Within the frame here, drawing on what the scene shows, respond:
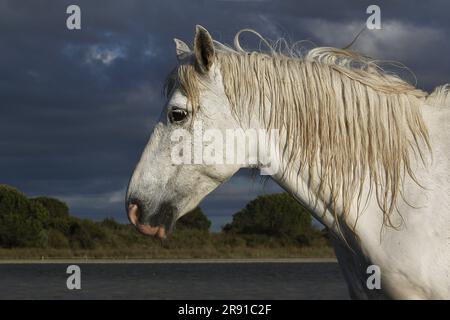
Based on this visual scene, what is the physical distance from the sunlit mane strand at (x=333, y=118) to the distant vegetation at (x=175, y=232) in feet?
168

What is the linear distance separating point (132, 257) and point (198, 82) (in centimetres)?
9886

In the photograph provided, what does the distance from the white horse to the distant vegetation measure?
51.1m

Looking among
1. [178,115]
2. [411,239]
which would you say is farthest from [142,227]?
[411,239]

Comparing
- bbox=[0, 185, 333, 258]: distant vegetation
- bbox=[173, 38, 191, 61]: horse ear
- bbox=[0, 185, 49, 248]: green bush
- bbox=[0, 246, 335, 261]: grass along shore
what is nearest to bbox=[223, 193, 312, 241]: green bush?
bbox=[0, 185, 333, 258]: distant vegetation

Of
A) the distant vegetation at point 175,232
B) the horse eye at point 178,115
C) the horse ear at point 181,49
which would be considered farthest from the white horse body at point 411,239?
the distant vegetation at point 175,232

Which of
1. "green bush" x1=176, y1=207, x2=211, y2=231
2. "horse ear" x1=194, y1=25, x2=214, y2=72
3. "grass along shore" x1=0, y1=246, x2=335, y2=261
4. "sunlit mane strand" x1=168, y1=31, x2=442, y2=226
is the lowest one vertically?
"grass along shore" x1=0, y1=246, x2=335, y2=261

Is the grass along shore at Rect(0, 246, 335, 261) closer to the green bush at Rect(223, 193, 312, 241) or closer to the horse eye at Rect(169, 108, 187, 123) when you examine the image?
the green bush at Rect(223, 193, 312, 241)

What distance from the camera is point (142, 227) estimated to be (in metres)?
3.79

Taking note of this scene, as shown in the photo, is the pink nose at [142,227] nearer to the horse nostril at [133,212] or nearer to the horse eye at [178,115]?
the horse nostril at [133,212]

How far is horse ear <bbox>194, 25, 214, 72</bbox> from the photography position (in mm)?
3678

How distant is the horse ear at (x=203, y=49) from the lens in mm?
3678

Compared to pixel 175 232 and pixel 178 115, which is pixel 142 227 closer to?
pixel 178 115
